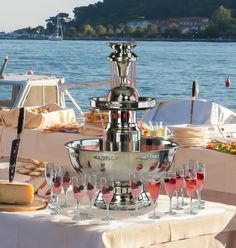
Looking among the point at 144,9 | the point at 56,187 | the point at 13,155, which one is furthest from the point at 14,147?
the point at 144,9

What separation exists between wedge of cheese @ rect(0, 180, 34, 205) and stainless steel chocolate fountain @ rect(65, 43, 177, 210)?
23cm

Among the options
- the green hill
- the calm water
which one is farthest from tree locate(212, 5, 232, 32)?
the calm water

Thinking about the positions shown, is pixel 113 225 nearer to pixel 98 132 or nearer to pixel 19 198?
pixel 19 198

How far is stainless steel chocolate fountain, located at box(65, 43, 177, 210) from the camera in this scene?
3.93 metres

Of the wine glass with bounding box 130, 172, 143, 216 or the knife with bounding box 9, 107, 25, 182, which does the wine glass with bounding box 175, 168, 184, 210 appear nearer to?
the wine glass with bounding box 130, 172, 143, 216

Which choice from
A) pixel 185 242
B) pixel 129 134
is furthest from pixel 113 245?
pixel 129 134

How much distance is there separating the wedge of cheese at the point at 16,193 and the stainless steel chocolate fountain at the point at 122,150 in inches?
9.2

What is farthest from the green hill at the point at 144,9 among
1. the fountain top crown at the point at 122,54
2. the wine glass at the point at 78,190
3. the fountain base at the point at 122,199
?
the wine glass at the point at 78,190

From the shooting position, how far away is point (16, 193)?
396cm

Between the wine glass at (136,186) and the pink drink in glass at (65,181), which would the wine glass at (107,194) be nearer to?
the wine glass at (136,186)

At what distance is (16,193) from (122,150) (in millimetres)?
506

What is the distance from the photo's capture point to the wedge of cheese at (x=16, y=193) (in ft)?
12.9

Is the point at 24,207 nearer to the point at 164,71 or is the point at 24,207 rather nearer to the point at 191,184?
the point at 191,184

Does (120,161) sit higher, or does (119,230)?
(120,161)
